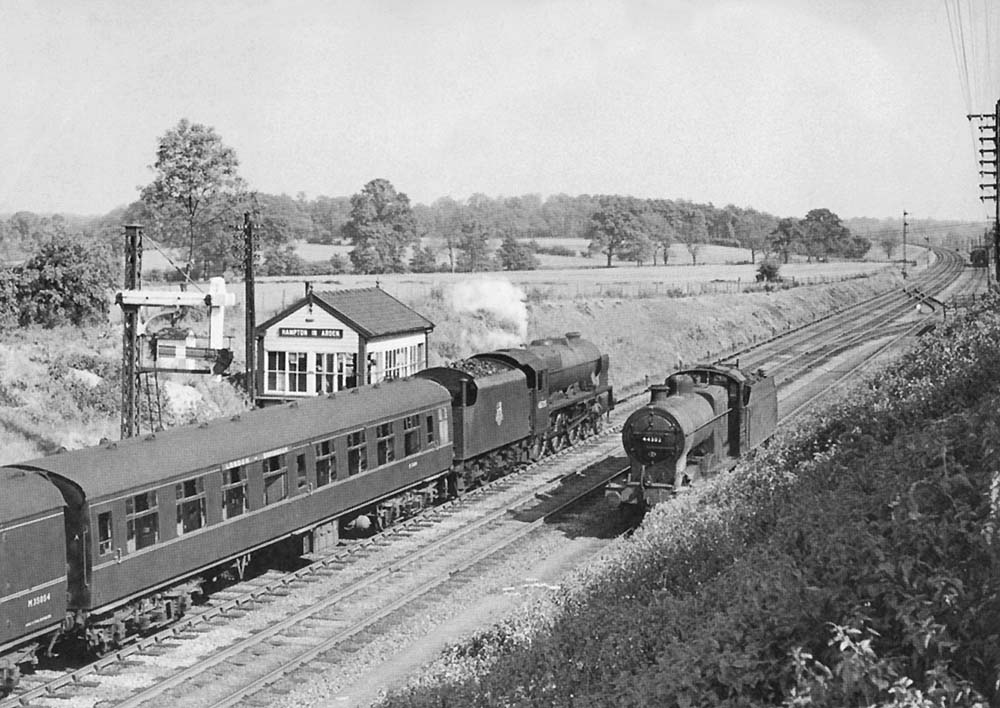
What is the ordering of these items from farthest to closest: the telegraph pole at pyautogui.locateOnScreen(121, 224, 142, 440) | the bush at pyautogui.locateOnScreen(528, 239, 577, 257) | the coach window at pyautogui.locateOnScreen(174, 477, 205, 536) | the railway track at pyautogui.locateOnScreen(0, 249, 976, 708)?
the bush at pyautogui.locateOnScreen(528, 239, 577, 257), the telegraph pole at pyautogui.locateOnScreen(121, 224, 142, 440), the coach window at pyautogui.locateOnScreen(174, 477, 205, 536), the railway track at pyautogui.locateOnScreen(0, 249, 976, 708)

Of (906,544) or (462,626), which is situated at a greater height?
(906,544)

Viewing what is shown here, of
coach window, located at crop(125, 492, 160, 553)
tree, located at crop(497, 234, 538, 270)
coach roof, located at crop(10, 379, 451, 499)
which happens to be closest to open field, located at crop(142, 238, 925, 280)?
tree, located at crop(497, 234, 538, 270)

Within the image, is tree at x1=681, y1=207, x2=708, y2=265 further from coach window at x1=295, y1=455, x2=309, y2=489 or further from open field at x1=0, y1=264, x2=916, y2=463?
coach window at x1=295, y1=455, x2=309, y2=489

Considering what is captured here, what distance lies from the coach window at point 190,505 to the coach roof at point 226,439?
0.22 metres

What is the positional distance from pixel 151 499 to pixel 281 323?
20.3 meters

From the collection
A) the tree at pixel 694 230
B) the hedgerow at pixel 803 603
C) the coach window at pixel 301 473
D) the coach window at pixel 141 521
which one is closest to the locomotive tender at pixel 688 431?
the hedgerow at pixel 803 603

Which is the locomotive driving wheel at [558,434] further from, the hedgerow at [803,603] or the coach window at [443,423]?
the hedgerow at [803,603]

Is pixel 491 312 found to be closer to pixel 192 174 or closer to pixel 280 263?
pixel 192 174

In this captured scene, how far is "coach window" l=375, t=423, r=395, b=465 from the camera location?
2322 centimetres

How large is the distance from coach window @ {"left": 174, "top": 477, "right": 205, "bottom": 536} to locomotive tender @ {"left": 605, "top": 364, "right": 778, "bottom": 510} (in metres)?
9.11

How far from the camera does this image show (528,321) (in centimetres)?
6225

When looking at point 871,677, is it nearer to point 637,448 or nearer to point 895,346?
point 637,448

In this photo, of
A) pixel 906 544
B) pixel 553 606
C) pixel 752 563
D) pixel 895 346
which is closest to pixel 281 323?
pixel 553 606

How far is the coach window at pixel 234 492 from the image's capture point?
18.6m
